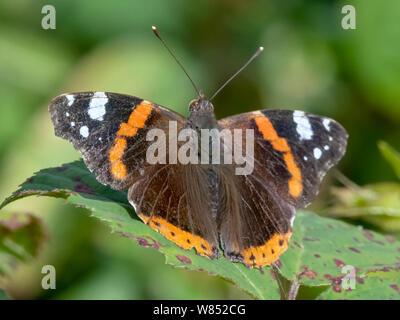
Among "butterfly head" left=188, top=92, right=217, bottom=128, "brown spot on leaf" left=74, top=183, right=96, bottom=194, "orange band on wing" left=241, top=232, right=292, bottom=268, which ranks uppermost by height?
"butterfly head" left=188, top=92, right=217, bottom=128

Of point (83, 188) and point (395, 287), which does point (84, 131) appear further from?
point (395, 287)

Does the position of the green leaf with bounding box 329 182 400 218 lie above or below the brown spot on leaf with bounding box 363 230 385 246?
above

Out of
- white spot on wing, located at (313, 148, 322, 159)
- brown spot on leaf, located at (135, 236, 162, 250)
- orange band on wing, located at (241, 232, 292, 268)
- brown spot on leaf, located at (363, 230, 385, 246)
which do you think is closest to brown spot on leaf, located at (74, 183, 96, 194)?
brown spot on leaf, located at (135, 236, 162, 250)

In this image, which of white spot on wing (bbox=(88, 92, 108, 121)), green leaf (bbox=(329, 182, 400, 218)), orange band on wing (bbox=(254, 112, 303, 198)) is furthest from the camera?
green leaf (bbox=(329, 182, 400, 218))

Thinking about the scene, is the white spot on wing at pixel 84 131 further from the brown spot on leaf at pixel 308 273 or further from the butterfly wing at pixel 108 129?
the brown spot on leaf at pixel 308 273

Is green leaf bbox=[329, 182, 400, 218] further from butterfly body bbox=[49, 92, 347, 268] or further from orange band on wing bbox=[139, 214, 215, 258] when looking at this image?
orange band on wing bbox=[139, 214, 215, 258]

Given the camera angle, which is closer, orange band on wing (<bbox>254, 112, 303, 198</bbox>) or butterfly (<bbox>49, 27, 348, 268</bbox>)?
butterfly (<bbox>49, 27, 348, 268</bbox>)

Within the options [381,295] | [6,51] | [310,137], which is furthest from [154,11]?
[381,295]
